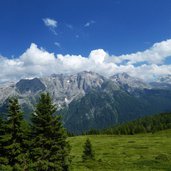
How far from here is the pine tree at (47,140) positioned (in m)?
39.3

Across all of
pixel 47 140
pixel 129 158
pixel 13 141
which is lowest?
pixel 129 158

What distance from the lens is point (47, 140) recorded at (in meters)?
40.2

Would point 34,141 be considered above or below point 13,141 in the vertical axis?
below

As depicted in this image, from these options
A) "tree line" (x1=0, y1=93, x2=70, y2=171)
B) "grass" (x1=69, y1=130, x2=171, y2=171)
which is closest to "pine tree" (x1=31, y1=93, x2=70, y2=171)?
"tree line" (x1=0, y1=93, x2=70, y2=171)

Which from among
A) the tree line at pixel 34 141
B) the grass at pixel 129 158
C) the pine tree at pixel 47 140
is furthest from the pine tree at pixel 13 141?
the grass at pixel 129 158

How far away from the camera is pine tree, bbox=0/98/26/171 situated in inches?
1517

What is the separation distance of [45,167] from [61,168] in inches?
104

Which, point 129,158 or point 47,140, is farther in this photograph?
point 129,158

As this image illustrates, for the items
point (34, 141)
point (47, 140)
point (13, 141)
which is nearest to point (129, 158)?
point (47, 140)

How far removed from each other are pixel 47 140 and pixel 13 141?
436 cm

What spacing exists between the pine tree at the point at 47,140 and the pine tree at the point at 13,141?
1.62 meters

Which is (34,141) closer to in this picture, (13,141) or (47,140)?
(47,140)

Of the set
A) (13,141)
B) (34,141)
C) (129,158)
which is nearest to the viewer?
(13,141)

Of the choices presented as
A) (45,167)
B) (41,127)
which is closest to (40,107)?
(41,127)
